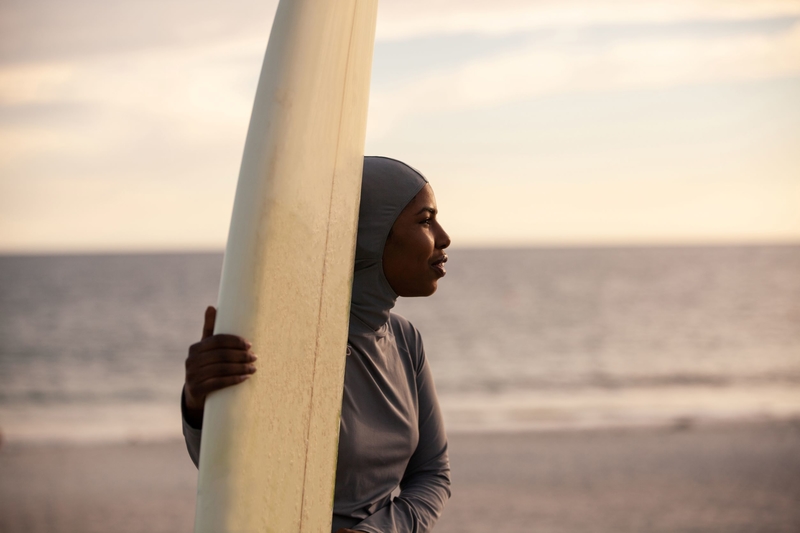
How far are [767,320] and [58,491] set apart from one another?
24709 millimetres

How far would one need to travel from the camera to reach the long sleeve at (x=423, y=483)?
1.59 m

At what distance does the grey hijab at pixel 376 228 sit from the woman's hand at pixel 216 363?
1.25 ft

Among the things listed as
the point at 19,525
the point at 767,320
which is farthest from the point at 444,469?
the point at 767,320

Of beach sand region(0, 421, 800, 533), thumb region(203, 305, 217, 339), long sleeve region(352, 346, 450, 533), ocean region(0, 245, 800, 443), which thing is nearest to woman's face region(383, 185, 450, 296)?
long sleeve region(352, 346, 450, 533)

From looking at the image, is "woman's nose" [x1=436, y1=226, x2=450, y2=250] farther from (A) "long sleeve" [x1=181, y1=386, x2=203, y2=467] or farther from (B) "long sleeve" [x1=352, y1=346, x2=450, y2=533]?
(A) "long sleeve" [x1=181, y1=386, x2=203, y2=467]

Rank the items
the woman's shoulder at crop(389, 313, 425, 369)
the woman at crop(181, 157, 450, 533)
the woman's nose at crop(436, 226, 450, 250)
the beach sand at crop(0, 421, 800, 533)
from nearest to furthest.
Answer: the woman at crop(181, 157, 450, 533) → the woman's nose at crop(436, 226, 450, 250) → the woman's shoulder at crop(389, 313, 425, 369) → the beach sand at crop(0, 421, 800, 533)

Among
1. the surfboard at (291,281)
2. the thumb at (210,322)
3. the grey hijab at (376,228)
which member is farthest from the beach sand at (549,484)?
the thumb at (210,322)

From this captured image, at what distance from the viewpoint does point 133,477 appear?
336 inches

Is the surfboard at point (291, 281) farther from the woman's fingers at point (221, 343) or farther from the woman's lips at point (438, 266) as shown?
the woman's lips at point (438, 266)

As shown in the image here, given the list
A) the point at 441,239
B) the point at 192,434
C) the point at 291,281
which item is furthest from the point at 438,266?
the point at 192,434

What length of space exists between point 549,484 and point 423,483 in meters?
6.60

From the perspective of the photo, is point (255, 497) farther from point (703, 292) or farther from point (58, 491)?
point (703, 292)

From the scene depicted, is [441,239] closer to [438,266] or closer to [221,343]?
[438,266]

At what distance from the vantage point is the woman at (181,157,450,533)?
61.8 inches
